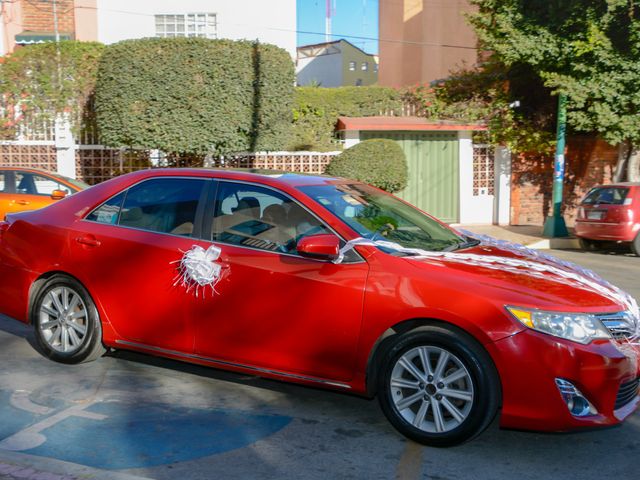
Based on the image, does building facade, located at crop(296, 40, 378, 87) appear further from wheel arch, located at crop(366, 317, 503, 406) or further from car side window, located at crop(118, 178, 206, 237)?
wheel arch, located at crop(366, 317, 503, 406)

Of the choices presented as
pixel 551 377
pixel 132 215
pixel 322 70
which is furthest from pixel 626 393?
pixel 322 70

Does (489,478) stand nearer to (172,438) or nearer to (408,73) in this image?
(172,438)

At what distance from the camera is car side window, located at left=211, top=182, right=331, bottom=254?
192 inches

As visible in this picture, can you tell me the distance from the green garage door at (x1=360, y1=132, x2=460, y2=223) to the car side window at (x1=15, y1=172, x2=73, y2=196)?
9.21 metres

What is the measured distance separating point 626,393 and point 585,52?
14.5 meters

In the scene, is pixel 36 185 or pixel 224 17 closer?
pixel 36 185

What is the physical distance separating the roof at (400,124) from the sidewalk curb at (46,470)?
15.8 meters

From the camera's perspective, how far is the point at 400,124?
63.4 ft

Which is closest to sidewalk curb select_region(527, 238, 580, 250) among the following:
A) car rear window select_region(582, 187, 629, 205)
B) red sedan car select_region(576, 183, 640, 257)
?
red sedan car select_region(576, 183, 640, 257)

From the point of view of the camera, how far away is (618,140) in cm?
1750

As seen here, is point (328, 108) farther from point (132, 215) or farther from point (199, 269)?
point (199, 269)

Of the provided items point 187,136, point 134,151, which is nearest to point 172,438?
point 187,136

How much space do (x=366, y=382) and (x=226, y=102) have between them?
490 inches

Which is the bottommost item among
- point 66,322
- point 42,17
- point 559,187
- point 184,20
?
point 66,322
